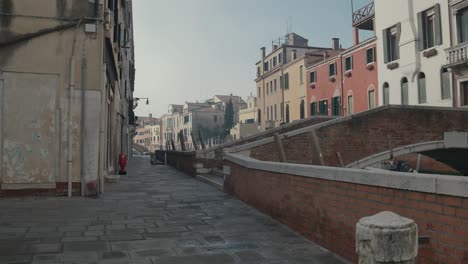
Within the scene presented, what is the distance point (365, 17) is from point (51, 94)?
27.3 m

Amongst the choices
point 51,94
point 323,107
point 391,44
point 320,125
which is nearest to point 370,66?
point 391,44

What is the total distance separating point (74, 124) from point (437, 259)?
8792 millimetres

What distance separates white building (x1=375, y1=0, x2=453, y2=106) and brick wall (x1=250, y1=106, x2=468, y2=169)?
19.8 feet

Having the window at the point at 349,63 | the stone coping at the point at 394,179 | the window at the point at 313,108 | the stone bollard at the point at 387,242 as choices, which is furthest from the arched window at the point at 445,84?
the stone bollard at the point at 387,242

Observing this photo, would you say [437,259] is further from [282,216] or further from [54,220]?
[54,220]

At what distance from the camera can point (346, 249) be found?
16.9ft

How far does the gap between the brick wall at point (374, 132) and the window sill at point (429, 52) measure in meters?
6.80

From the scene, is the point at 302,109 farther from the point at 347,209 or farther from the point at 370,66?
the point at 347,209

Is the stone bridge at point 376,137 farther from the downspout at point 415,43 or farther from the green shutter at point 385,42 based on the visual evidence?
the green shutter at point 385,42

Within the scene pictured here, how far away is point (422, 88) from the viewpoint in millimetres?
25047

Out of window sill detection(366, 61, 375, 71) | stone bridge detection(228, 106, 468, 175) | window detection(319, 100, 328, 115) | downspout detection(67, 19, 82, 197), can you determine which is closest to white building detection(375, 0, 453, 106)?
window sill detection(366, 61, 375, 71)

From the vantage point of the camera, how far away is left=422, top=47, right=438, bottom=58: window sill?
77.5ft

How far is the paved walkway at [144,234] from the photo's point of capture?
521 centimetres

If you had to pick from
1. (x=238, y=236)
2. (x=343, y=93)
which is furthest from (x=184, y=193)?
(x=343, y=93)
